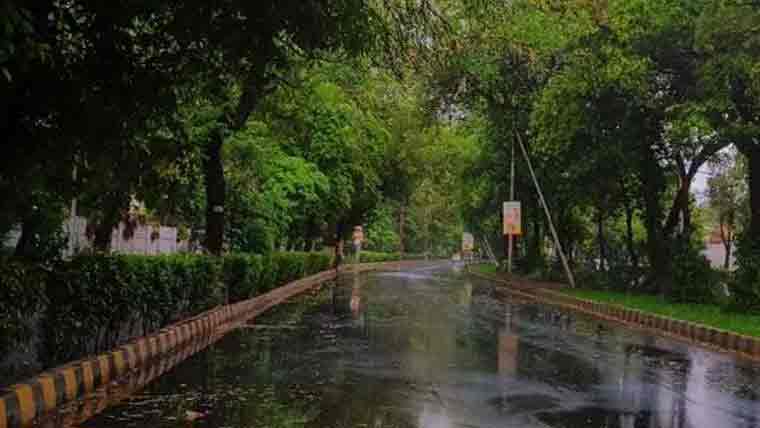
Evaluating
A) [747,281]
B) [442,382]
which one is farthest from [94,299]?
[747,281]

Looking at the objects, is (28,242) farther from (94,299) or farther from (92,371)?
(92,371)

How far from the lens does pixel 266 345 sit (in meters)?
13.0

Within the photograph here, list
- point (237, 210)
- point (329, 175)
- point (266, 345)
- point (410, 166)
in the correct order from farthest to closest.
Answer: point (410, 166) < point (329, 175) < point (237, 210) < point (266, 345)

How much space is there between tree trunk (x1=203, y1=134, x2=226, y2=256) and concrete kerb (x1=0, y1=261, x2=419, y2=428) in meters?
3.06

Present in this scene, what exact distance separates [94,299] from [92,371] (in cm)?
114

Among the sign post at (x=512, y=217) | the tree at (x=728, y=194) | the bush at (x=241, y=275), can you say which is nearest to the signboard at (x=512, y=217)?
the sign post at (x=512, y=217)

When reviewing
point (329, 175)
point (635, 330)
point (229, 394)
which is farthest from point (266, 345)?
point (329, 175)

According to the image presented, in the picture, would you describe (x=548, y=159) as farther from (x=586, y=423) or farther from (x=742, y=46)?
(x=586, y=423)

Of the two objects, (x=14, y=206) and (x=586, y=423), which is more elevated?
(x=14, y=206)

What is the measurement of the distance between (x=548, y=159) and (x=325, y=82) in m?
12.4

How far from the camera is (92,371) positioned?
907 centimetres

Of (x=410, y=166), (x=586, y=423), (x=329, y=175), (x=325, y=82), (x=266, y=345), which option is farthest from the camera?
(x=410, y=166)

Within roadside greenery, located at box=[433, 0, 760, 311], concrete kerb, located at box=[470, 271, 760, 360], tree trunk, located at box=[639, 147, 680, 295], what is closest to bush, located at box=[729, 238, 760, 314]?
roadside greenery, located at box=[433, 0, 760, 311]

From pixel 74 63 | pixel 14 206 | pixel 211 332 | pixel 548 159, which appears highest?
pixel 548 159
